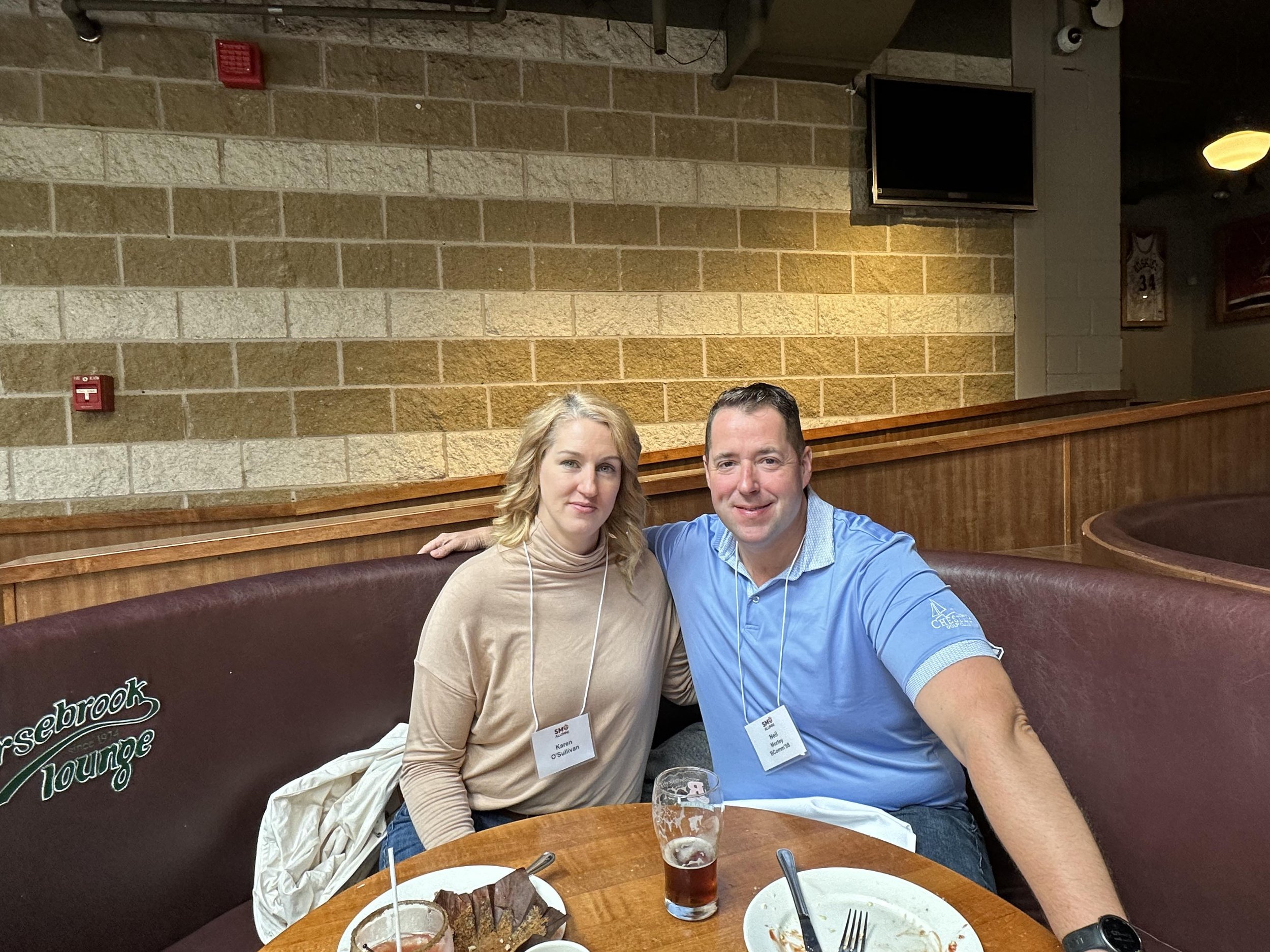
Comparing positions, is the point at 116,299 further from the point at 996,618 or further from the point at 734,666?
the point at 996,618

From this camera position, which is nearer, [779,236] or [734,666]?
[734,666]

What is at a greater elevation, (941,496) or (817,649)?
(941,496)

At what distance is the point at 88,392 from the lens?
3156mm

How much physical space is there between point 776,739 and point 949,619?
15.1 inches

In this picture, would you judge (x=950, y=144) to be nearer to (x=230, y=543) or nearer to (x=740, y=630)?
(x=740, y=630)

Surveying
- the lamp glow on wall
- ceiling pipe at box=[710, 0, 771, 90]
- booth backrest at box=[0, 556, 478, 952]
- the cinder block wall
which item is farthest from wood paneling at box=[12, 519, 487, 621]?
the lamp glow on wall

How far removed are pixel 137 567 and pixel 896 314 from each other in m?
3.67

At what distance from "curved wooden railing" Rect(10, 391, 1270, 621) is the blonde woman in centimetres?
46

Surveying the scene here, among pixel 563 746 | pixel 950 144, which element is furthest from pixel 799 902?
pixel 950 144

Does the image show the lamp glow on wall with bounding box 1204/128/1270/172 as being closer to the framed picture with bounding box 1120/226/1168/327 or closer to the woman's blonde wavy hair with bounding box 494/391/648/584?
the framed picture with bounding box 1120/226/1168/327

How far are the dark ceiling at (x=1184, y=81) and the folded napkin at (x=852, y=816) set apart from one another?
5199 millimetres

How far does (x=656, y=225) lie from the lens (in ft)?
12.5

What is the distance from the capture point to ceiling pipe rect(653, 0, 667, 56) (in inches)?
132

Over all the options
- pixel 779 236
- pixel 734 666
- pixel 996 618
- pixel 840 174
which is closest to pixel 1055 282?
pixel 840 174
